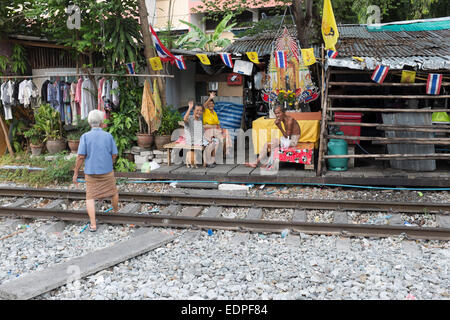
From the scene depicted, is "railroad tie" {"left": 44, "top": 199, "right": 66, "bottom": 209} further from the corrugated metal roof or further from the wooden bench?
the corrugated metal roof

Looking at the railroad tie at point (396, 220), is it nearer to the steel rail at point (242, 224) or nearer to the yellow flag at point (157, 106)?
the steel rail at point (242, 224)

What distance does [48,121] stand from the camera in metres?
11.4

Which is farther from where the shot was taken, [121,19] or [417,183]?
[121,19]

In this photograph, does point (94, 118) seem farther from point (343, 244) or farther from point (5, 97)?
point (5, 97)

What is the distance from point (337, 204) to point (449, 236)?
1.86 m

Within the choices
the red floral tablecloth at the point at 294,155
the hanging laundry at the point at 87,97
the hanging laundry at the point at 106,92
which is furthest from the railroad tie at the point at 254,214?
the hanging laundry at the point at 87,97

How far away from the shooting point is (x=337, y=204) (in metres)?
7.36

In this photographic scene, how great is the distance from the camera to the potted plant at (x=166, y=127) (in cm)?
1059

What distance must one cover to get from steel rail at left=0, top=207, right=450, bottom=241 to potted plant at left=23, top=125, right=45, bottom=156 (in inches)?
170

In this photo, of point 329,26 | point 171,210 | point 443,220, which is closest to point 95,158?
point 171,210

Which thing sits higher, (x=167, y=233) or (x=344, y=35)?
(x=344, y=35)

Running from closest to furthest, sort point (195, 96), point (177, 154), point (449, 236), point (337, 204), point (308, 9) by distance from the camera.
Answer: point (449, 236), point (337, 204), point (308, 9), point (177, 154), point (195, 96)
